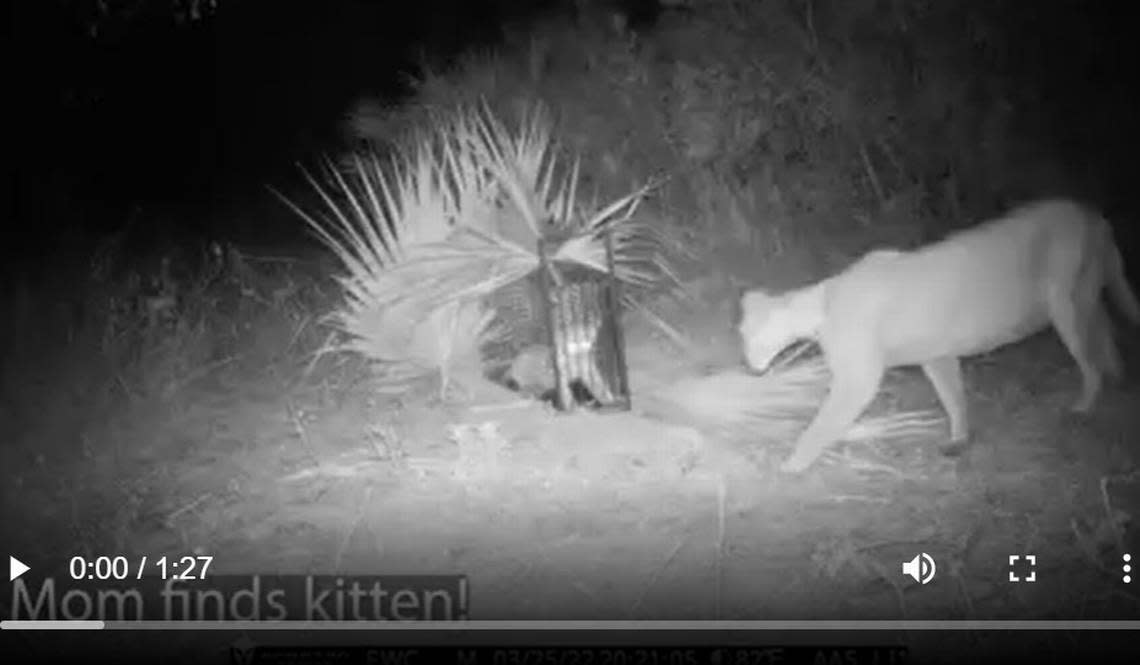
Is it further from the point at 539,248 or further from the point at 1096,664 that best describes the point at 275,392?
the point at 1096,664

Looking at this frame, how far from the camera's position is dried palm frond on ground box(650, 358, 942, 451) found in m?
2.23

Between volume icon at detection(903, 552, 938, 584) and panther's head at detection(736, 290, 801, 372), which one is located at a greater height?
panther's head at detection(736, 290, 801, 372)

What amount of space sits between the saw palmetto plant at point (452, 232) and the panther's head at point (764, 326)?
144 millimetres

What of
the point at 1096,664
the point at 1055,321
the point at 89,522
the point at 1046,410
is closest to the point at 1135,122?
the point at 1055,321

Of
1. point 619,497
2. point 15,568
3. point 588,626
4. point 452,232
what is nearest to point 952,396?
point 619,497

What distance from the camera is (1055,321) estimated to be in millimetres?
2209

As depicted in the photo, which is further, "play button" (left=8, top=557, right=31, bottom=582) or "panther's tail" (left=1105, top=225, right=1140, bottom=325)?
"play button" (left=8, top=557, right=31, bottom=582)

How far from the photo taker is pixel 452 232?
2246mm

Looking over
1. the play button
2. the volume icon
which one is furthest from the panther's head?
the play button

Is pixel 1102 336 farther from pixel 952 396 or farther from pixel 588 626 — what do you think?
pixel 588 626

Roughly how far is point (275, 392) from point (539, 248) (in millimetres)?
541

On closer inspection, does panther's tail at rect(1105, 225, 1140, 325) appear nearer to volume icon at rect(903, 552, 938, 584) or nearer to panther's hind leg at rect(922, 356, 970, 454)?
panther's hind leg at rect(922, 356, 970, 454)

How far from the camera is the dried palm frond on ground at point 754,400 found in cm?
223

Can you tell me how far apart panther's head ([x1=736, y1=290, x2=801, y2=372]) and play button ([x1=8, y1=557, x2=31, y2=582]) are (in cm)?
136
